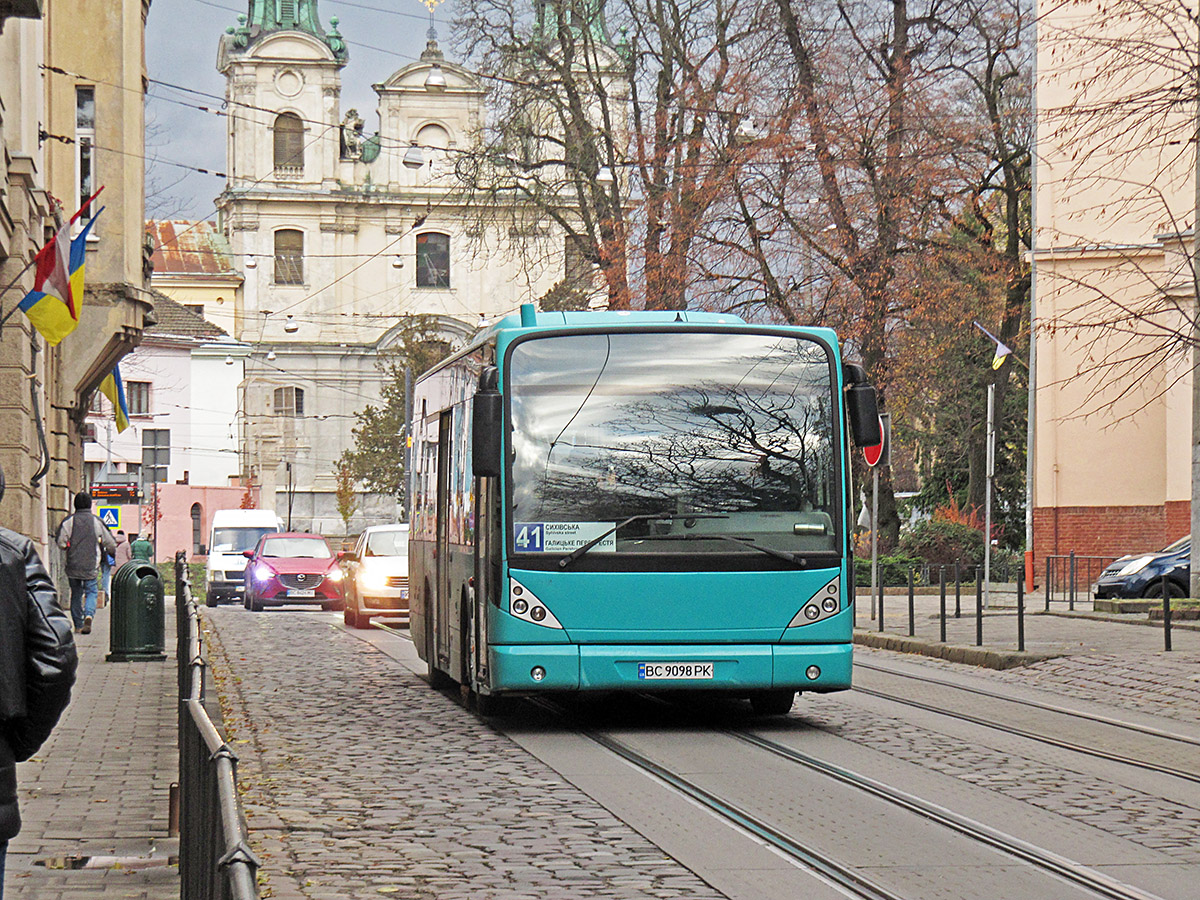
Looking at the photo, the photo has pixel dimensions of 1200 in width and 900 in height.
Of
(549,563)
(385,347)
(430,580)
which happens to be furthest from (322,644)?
(385,347)

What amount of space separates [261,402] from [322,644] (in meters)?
65.0

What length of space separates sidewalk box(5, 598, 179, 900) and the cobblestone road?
481 mm

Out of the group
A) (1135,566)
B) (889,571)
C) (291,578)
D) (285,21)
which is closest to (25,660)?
(1135,566)

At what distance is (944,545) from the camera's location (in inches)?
1582

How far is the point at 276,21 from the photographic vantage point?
86.5 meters

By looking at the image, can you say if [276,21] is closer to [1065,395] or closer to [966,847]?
[1065,395]

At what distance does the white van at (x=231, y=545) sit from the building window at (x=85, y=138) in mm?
19018

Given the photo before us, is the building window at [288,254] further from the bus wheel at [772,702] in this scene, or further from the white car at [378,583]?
the bus wheel at [772,702]

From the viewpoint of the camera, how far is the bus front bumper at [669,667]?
500 inches

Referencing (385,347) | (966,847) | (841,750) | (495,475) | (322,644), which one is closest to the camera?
(966,847)

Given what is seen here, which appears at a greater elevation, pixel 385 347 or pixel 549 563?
pixel 385 347

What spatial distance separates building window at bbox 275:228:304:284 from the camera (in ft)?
286

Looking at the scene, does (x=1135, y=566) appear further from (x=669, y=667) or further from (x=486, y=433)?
(x=486, y=433)

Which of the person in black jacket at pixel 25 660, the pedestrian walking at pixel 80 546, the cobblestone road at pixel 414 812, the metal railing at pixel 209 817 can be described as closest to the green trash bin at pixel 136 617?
the pedestrian walking at pixel 80 546
